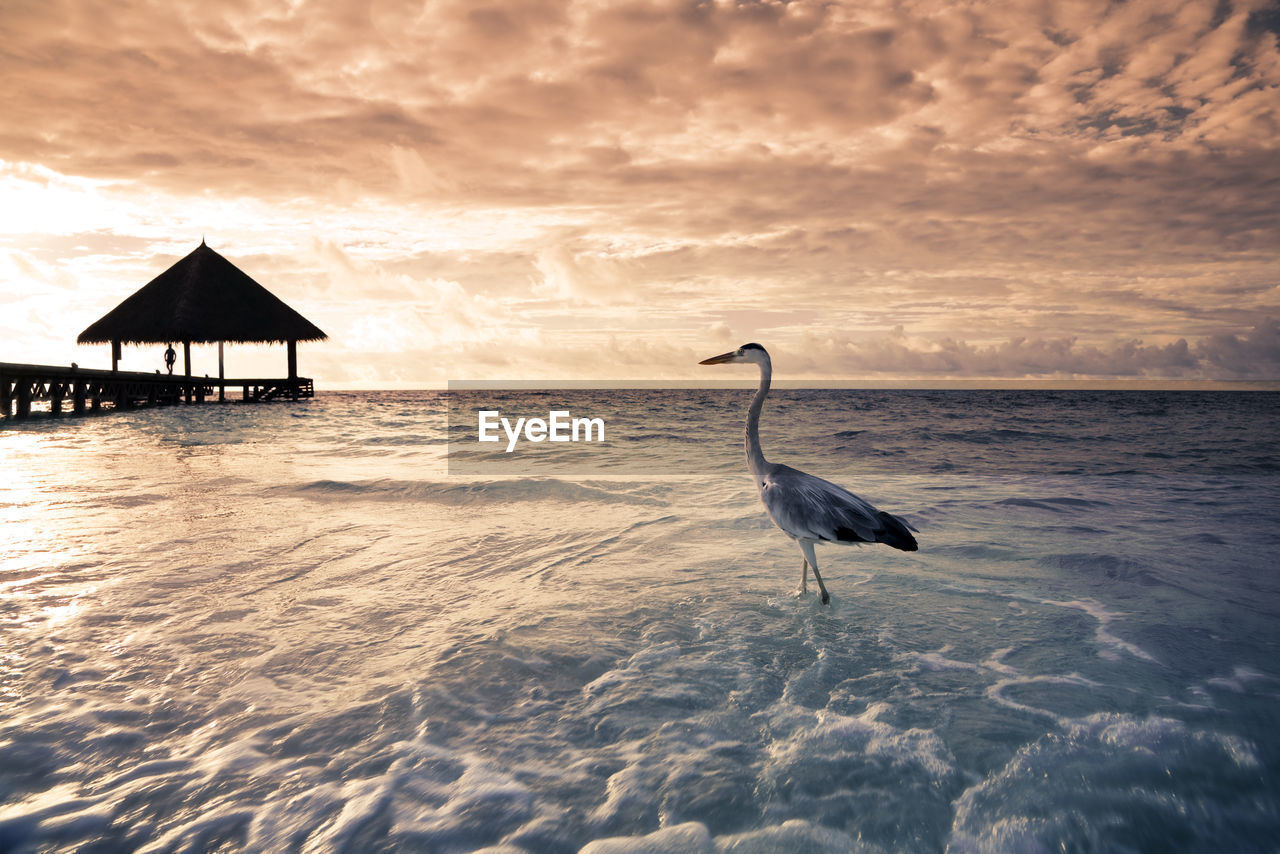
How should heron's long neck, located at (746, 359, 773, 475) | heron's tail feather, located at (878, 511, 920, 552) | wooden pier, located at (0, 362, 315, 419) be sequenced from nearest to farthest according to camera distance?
1. heron's tail feather, located at (878, 511, 920, 552)
2. heron's long neck, located at (746, 359, 773, 475)
3. wooden pier, located at (0, 362, 315, 419)

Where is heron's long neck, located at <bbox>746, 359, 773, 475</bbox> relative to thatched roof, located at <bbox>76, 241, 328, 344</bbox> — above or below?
below

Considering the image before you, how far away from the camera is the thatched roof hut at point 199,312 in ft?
106

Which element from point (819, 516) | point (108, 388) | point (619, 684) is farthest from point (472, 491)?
point (108, 388)

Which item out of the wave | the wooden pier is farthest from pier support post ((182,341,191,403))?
the wave

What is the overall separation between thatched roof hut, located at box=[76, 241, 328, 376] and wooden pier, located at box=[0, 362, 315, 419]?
275 centimetres

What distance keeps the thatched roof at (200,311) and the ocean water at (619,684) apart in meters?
28.8

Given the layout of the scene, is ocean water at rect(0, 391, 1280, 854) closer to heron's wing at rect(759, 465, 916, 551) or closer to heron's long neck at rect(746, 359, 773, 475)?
heron's wing at rect(759, 465, 916, 551)

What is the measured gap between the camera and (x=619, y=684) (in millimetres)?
3518

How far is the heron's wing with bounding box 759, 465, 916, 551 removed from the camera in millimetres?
4488

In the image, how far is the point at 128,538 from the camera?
6.31 metres

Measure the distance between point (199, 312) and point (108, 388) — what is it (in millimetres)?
5628

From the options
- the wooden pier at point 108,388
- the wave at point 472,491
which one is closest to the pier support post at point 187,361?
the wooden pier at point 108,388

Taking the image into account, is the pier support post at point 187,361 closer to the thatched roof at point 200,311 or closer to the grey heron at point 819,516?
the thatched roof at point 200,311

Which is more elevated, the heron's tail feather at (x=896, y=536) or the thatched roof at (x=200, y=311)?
the thatched roof at (x=200, y=311)
